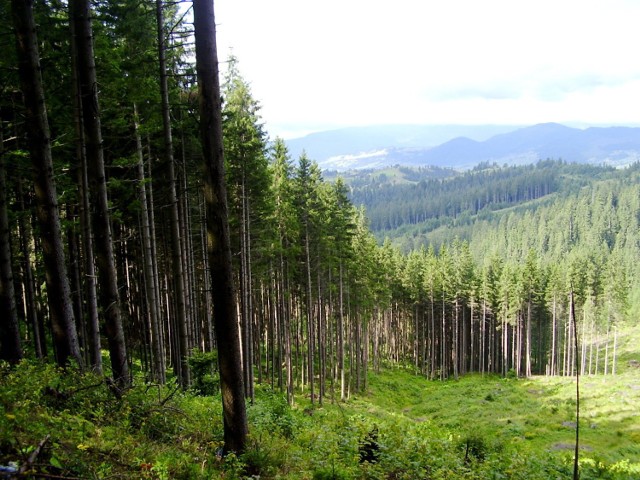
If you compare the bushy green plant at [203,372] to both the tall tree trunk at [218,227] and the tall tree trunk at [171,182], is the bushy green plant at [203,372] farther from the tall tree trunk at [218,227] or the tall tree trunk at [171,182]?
the tall tree trunk at [218,227]

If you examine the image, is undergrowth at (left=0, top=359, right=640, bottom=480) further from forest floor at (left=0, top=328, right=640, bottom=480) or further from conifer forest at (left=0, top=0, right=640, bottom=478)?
conifer forest at (left=0, top=0, right=640, bottom=478)

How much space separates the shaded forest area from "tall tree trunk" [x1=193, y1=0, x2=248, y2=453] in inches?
97.6

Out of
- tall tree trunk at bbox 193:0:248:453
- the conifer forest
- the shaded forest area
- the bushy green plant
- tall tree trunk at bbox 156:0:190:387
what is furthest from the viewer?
the bushy green plant

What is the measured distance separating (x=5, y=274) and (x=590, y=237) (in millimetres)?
197768

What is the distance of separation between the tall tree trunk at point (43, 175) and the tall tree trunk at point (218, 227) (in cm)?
411

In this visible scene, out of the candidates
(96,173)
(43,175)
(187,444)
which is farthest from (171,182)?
(187,444)

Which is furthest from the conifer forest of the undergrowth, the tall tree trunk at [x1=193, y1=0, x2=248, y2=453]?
the undergrowth

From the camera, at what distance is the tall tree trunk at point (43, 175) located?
8.77m

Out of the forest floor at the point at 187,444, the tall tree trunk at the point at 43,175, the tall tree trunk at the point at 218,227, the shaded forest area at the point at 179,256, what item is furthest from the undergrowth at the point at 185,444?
the shaded forest area at the point at 179,256

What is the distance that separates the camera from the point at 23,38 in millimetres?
8758

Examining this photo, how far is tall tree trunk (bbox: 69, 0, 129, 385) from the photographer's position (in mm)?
8781

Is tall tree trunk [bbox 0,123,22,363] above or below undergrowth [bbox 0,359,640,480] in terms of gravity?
above

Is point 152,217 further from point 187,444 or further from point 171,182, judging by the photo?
point 187,444

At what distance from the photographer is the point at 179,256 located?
41.8ft
